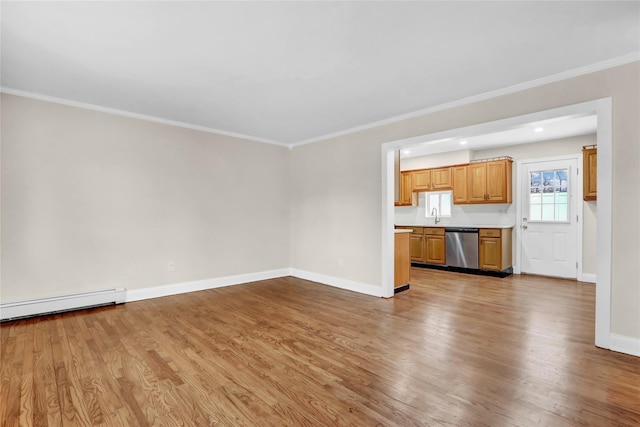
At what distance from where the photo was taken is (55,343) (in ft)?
9.16

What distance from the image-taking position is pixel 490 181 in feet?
20.2

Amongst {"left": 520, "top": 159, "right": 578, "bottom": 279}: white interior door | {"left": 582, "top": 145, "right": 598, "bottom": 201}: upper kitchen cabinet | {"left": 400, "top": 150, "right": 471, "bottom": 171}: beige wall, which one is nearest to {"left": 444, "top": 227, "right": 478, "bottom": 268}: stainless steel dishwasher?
{"left": 520, "top": 159, "right": 578, "bottom": 279}: white interior door

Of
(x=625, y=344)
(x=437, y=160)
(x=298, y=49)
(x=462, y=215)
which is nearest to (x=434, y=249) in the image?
(x=462, y=215)

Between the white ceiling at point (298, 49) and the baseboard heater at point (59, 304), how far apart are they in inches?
91.6

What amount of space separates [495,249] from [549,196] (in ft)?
4.60

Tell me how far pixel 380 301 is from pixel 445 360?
1.70m

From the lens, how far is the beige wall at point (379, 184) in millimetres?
2586

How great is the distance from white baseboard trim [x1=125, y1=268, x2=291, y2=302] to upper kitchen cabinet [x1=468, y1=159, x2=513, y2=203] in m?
4.10

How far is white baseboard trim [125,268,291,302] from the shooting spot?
165 inches

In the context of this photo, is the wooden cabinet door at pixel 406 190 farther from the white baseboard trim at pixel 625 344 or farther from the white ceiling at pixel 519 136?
the white baseboard trim at pixel 625 344

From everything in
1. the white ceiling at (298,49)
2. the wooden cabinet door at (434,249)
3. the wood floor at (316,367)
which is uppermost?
the white ceiling at (298,49)

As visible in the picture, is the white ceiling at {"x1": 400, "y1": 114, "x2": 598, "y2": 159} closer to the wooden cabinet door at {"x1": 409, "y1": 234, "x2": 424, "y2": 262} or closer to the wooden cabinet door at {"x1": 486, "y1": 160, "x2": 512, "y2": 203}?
the wooden cabinet door at {"x1": 486, "y1": 160, "x2": 512, "y2": 203}

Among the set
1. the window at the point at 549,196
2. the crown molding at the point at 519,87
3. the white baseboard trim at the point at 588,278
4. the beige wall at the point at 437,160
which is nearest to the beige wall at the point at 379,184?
the crown molding at the point at 519,87

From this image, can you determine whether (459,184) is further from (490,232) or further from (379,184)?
(379,184)
